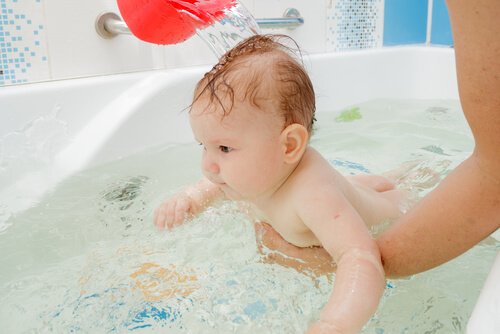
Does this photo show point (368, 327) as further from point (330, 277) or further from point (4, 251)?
point (4, 251)

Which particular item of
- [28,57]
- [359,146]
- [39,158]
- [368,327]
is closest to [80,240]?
[39,158]

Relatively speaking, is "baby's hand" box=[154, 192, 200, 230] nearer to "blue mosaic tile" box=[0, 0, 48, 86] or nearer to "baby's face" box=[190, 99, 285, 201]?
"baby's face" box=[190, 99, 285, 201]

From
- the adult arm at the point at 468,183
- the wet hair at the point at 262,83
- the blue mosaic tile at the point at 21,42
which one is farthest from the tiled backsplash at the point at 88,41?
the adult arm at the point at 468,183

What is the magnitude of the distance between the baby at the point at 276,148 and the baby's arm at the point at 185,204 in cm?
23

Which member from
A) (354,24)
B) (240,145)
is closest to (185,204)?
(240,145)

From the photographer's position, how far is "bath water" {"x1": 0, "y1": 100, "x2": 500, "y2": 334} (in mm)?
771

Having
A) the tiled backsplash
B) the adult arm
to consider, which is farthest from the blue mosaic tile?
the adult arm

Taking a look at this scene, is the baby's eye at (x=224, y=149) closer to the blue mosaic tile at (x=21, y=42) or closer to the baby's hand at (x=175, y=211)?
the baby's hand at (x=175, y=211)

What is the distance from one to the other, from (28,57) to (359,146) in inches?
43.5

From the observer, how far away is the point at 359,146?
178cm

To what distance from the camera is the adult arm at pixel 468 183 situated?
0.55m

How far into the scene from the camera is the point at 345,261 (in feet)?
2.44

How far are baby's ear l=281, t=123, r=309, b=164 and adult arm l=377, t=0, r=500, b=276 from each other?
0.19m

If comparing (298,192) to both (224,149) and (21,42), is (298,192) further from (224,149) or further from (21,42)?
(21,42)
